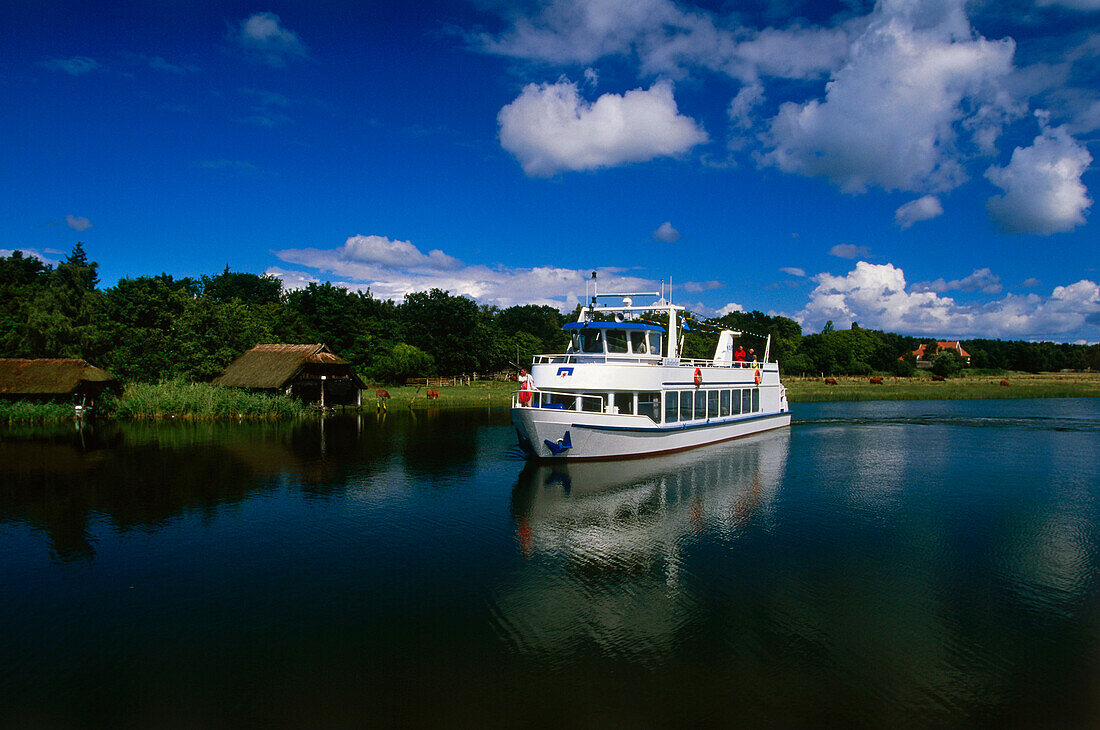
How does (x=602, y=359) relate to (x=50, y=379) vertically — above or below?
above

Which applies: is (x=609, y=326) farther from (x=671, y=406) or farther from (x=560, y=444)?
(x=560, y=444)

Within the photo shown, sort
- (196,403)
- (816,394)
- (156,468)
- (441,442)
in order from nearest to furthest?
(156,468), (441,442), (196,403), (816,394)

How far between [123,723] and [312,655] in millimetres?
2786

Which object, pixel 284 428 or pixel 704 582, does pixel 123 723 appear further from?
pixel 284 428

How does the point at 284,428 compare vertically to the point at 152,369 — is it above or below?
below

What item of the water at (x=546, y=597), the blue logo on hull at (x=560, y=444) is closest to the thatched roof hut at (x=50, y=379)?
the water at (x=546, y=597)

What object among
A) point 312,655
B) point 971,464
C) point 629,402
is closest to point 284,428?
point 629,402

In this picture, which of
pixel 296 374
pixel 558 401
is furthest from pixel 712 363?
pixel 296 374

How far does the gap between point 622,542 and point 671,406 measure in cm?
1574

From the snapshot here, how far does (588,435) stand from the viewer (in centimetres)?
2762

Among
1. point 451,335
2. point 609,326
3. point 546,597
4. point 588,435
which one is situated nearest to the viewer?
point 546,597

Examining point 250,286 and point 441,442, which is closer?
point 441,442

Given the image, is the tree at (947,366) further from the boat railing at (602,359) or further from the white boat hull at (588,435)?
the boat railing at (602,359)

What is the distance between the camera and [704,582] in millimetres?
14094
